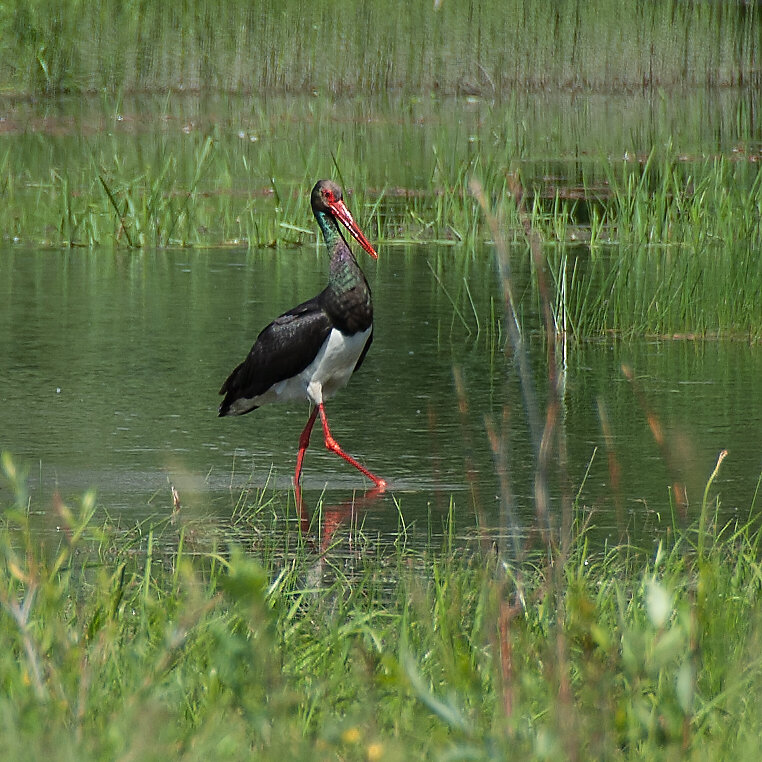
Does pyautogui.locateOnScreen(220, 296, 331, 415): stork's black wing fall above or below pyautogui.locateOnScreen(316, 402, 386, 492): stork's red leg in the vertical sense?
above

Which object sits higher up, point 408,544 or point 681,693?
point 681,693

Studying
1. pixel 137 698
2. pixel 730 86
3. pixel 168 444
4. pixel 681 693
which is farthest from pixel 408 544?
pixel 730 86

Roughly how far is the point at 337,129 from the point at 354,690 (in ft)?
52.4

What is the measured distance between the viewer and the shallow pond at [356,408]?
621 centimetres

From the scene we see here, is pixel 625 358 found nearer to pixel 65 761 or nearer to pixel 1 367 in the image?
pixel 1 367

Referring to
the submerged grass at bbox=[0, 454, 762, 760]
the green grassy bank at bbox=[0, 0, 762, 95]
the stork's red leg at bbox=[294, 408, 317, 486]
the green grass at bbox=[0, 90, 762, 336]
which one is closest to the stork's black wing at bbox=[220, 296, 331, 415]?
the stork's red leg at bbox=[294, 408, 317, 486]

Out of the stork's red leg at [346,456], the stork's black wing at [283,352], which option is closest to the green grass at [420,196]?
the stork's black wing at [283,352]

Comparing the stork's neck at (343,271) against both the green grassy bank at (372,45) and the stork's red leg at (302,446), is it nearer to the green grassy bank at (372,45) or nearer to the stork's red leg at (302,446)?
the stork's red leg at (302,446)

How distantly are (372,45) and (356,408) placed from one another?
13972 mm

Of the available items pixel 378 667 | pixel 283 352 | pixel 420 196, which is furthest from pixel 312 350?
pixel 420 196

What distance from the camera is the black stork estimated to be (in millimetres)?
7078

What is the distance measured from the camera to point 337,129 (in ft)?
63.1

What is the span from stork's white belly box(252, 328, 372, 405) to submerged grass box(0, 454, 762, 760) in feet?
7.12

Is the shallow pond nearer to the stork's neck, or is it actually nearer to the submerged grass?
Answer: the submerged grass
